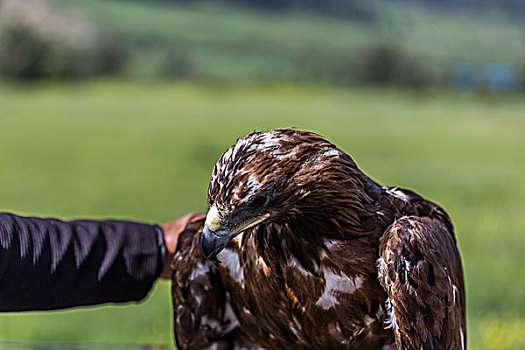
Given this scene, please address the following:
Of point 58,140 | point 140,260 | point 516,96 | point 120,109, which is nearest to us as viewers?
point 140,260

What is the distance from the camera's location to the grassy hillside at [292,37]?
33656 millimetres

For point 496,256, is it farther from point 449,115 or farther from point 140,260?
point 449,115

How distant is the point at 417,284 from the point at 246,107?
2214cm

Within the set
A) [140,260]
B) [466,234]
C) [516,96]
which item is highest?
[140,260]

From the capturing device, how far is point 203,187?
42.5 ft

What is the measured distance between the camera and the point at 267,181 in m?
2.22

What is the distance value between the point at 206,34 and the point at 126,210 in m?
29.6

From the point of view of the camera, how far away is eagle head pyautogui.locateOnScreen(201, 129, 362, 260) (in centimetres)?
221

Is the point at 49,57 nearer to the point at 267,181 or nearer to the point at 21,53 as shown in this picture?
the point at 21,53

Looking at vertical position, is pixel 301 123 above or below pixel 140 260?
below

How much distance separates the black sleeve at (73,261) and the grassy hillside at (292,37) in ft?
94.4

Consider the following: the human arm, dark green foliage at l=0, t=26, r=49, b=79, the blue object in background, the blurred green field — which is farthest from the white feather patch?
dark green foliage at l=0, t=26, r=49, b=79

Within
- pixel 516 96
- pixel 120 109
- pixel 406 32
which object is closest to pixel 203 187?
pixel 120 109

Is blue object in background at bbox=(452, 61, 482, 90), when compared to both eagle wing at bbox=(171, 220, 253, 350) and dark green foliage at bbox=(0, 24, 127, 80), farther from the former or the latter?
eagle wing at bbox=(171, 220, 253, 350)
